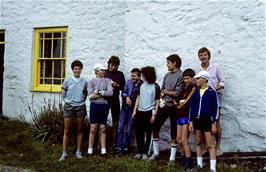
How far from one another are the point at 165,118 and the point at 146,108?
1.32 feet

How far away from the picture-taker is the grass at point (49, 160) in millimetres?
6703

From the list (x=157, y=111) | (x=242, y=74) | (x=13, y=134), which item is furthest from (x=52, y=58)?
(x=242, y=74)

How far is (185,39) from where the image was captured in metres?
7.86

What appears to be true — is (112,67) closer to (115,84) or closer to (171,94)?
(115,84)

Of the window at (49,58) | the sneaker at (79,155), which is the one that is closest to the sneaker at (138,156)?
the sneaker at (79,155)

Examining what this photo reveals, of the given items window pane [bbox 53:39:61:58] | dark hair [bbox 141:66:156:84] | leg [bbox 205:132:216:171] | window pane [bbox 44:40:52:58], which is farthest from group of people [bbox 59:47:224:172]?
window pane [bbox 44:40:52:58]

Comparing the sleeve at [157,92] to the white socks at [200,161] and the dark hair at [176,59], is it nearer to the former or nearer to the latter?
the dark hair at [176,59]

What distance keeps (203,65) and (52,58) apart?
5109mm

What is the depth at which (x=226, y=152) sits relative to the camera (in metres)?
7.29

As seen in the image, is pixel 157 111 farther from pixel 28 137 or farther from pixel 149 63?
pixel 28 137

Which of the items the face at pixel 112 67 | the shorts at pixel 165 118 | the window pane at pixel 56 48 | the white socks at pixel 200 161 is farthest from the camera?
the window pane at pixel 56 48

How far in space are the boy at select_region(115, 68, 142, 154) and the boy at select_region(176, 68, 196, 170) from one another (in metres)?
1.15

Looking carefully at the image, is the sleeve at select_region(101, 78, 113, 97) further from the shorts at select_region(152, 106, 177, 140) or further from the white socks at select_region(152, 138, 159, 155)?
the white socks at select_region(152, 138, 159, 155)

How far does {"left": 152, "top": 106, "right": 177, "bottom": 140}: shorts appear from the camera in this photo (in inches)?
283
